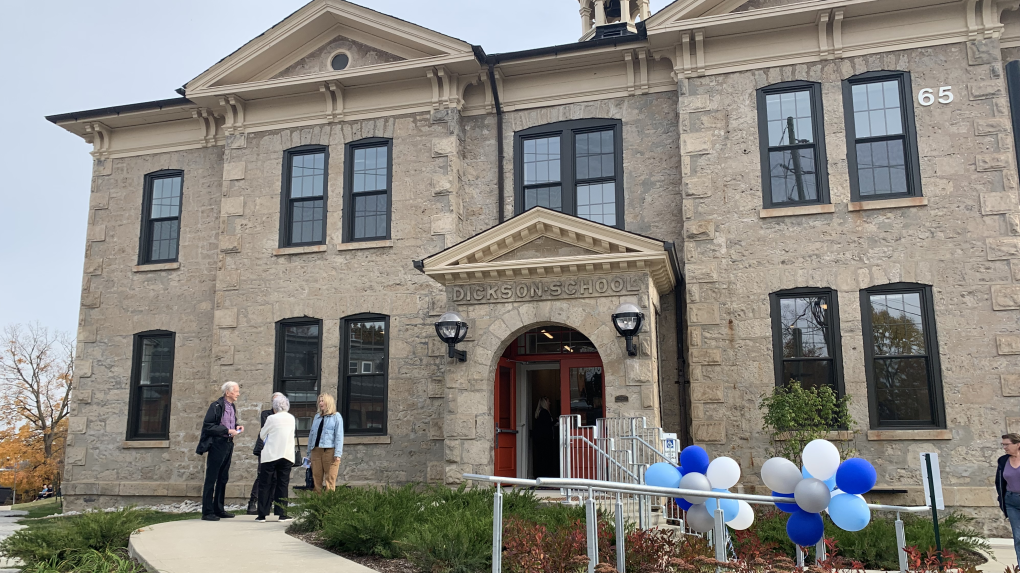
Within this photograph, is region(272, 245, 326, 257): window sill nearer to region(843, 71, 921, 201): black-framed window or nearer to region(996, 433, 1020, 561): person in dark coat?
region(843, 71, 921, 201): black-framed window

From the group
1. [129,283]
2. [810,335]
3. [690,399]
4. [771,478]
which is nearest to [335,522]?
[771,478]

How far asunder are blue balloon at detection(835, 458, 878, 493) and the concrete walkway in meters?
4.05

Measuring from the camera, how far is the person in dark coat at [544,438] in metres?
14.9

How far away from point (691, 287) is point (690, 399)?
1.87 meters

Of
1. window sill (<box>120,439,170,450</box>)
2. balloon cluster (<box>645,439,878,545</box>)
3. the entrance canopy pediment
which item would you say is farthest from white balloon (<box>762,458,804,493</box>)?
window sill (<box>120,439,170,450</box>)

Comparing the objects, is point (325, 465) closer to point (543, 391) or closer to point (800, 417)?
point (543, 391)

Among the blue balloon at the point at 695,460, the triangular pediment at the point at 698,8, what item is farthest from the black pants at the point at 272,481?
the triangular pediment at the point at 698,8

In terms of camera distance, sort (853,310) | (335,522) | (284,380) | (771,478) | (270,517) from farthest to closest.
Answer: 1. (284,380)
2. (853,310)
3. (270,517)
4. (335,522)
5. (771,478)

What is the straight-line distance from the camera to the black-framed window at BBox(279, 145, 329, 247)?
1611 cm

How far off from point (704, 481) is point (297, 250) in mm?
10762

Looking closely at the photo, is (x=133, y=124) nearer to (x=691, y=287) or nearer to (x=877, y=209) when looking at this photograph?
(x=691, y=287)

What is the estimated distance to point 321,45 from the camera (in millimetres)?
16375

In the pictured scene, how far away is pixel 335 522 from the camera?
8.31 m

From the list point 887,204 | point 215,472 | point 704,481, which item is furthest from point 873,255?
point 215,472
